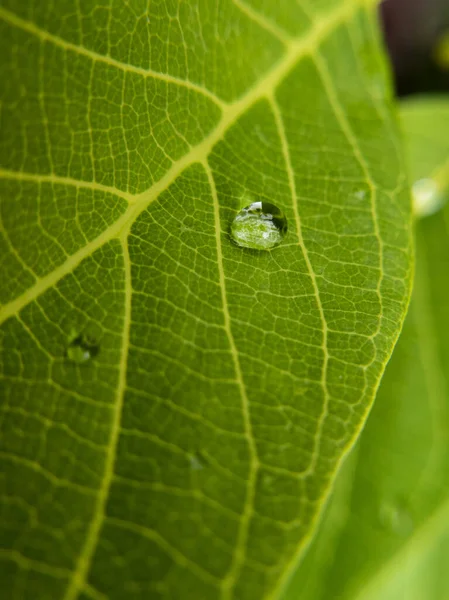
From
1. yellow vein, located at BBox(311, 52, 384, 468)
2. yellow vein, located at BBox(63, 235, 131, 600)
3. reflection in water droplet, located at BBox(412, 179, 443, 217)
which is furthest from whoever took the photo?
reflection in water droplet, located at BBox(412, 179, 443, 217)

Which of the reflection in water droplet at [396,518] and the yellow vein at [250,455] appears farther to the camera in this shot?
the reflection in water droplet at [396,518]

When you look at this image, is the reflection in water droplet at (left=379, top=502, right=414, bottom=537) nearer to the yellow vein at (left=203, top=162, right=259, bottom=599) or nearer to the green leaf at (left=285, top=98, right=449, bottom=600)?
the green leaf at (left=285, top=98, right=449, bottom=600)

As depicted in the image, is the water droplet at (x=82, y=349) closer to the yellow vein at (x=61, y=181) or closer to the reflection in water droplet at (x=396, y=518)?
the yellow vein at (x=61, y=181)

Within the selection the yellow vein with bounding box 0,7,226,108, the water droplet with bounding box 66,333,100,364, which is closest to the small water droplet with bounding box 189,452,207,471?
the water droplet with bounding box 66,333,100,364

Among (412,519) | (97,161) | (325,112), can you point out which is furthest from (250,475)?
(412,519)

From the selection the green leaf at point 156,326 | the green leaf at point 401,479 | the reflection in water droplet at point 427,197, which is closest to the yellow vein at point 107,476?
the green leaf at point 156,326
